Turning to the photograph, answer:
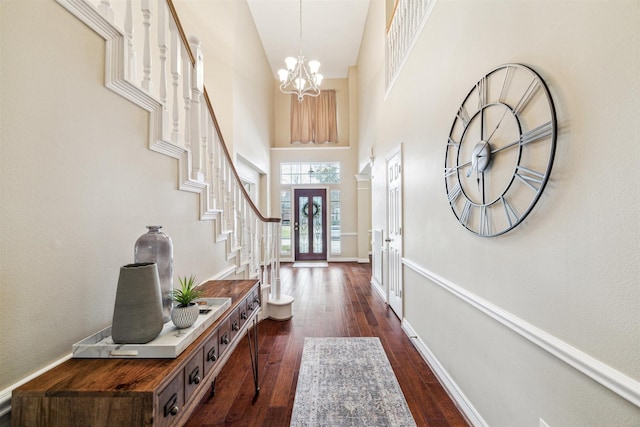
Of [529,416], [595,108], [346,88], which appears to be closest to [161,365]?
[529,416]

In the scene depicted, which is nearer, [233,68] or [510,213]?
[510,213]

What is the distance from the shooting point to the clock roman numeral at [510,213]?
121 cm

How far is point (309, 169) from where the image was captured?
296 inches

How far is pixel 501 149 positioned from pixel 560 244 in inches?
21.2

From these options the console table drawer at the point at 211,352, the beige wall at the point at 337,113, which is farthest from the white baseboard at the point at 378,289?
the beige wall at the point at 337,113

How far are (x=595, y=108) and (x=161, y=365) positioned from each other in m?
1.60

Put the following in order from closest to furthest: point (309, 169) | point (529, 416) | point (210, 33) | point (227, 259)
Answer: point (529, 416)
point (227, 259)
point (210, 33)
point (309, 169)

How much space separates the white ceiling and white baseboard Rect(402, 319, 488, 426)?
595cm

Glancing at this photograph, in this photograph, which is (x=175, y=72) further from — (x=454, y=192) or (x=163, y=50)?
(x=454, y=192)

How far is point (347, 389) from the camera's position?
1939mm

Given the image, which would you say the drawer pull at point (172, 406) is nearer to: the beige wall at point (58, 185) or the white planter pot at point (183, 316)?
the white planter pot at point (183, 316)

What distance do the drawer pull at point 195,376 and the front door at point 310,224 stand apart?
6497 mm

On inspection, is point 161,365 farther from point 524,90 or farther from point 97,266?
point 524,90

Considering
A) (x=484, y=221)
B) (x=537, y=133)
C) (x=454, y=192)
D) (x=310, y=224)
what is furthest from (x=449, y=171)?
(x=310, y=224)
